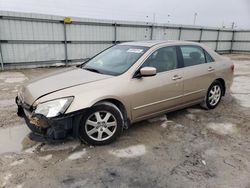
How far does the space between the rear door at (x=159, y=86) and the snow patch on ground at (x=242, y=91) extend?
2350mm

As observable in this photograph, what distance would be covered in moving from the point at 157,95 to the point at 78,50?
779 centimetres

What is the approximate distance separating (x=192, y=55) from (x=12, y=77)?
6.36 metres

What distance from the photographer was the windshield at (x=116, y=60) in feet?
11.2

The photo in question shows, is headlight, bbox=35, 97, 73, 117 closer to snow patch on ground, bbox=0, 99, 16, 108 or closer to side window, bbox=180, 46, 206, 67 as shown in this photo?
side window, bbox=180, 46, 206, 67

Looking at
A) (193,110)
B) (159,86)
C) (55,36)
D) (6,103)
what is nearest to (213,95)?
(193,110)

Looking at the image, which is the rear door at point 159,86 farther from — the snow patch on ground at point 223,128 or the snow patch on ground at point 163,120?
the snow patch on ground at point 223,128

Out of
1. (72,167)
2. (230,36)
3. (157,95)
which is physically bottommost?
(72,167)

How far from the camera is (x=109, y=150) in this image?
9.89ft

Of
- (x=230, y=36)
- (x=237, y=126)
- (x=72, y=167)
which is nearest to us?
(x=72, y=167)

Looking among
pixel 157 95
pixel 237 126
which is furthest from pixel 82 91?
pixel 237 126

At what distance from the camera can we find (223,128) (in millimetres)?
3803

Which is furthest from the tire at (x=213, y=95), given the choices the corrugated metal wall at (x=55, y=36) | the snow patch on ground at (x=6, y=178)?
the corrugated metal wall at (x=55, y=36)

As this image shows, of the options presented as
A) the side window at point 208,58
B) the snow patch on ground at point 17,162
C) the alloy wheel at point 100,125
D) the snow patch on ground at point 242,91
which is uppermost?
the side window at point 208,58

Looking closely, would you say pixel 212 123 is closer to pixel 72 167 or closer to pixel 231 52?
pixel 72 167
